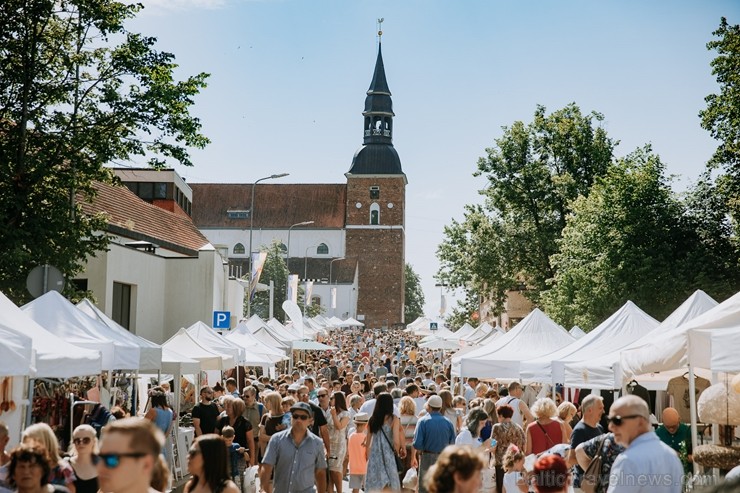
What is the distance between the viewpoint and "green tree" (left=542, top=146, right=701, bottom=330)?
3372cm

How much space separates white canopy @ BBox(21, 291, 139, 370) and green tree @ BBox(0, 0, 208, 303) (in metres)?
5.43

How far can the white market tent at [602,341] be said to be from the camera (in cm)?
1531

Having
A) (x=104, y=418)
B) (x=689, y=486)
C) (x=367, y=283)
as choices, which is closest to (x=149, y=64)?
(x=104, y=418)

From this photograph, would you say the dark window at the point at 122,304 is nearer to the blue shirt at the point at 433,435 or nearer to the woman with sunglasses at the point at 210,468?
the blue shirt at the point at 433,435

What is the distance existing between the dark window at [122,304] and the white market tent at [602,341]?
18.5 metres

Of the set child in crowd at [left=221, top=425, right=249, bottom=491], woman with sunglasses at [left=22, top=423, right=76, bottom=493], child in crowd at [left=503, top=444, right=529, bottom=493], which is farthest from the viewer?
child in crowd at [left=221, top=425, right=249, bottom=491]

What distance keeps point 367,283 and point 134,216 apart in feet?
221

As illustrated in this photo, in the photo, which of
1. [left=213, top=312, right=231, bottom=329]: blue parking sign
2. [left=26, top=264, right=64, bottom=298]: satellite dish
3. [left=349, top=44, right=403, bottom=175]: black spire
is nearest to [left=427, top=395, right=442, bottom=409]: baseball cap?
[left=26, top=264, right=64, bottom=298]: satellite dish

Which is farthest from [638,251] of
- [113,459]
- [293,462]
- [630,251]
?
[113,459]

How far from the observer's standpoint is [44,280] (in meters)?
14.2

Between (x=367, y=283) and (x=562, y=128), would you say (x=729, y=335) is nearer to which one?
(x=562, y=128)

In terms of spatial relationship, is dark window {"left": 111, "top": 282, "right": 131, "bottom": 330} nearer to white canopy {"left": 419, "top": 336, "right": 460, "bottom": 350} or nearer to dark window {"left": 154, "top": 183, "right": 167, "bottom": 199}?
white canopy {"left": 419, "top": 336, "right": 460, "bottom": 350}

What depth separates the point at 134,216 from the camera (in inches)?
1486

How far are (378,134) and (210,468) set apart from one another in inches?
3836
